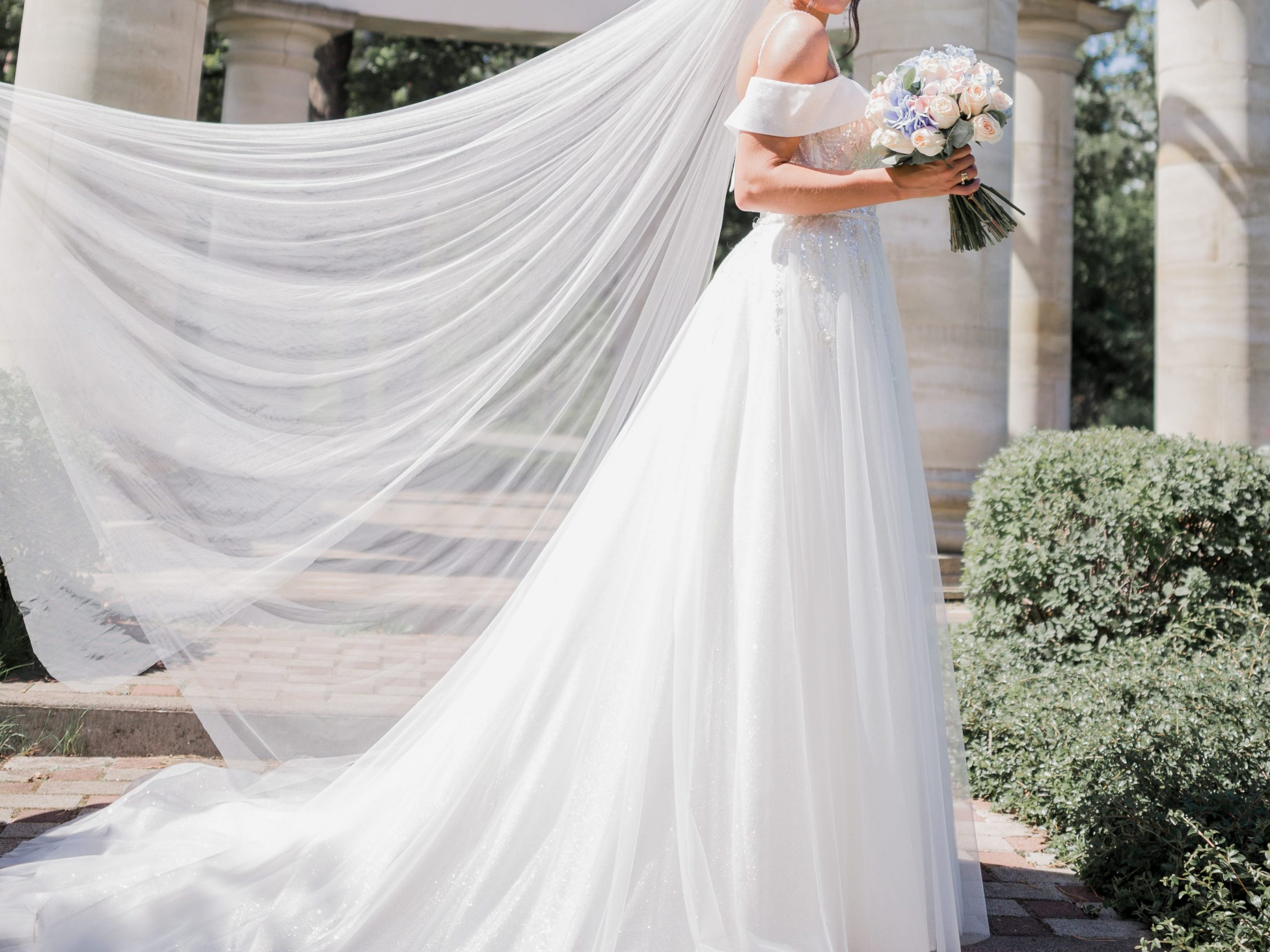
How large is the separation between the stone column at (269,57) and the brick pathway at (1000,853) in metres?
11.6

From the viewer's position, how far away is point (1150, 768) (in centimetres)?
387

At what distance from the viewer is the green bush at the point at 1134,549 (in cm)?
603

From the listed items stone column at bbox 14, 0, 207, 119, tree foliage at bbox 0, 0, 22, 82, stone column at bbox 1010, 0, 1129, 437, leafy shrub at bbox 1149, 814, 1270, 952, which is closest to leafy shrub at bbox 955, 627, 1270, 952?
leafy shrub at bbox 1149, 814, 1270, 952

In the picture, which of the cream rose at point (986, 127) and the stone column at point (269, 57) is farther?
the stone column at point (269, 57)

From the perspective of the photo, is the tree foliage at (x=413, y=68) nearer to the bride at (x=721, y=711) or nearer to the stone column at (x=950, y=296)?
the stone column at (x=950, y=296)

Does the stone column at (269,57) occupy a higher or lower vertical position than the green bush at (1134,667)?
higher

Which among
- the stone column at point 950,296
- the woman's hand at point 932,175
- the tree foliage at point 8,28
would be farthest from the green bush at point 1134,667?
the tree foliage at point 8,28

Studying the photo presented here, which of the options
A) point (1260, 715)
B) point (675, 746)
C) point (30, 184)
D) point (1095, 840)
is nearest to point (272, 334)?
point (30, 184)

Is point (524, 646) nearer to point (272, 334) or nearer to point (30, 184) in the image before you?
point (272, 334)

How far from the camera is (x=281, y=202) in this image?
12.1ft

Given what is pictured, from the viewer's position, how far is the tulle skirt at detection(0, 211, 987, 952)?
287 centimetres

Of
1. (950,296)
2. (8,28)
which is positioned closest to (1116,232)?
(950,296)

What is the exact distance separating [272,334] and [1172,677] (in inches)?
154

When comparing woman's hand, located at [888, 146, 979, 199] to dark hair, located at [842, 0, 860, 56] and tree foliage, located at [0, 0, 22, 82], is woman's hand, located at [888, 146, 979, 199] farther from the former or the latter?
tree foliage, located at [0, 0, 22, 82]
